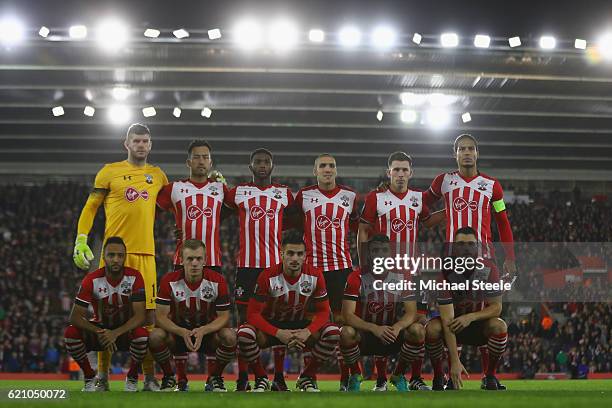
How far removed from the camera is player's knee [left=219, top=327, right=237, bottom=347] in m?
6.55

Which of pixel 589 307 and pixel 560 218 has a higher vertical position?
pixel 560 218

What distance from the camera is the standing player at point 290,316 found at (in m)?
6.52

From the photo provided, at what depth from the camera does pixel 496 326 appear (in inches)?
265

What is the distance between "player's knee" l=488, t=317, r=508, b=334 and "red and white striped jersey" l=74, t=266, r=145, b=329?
3138mm

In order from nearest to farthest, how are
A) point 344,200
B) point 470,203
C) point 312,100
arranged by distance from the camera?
point 470,203
point 344,200
point 312,100

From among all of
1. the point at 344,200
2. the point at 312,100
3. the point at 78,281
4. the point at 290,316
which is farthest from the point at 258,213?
the point at 78,281

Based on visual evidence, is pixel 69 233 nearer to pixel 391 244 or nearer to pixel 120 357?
pixel 120 357

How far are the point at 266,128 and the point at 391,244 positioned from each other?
1220 centimetres

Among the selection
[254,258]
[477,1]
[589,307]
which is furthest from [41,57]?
[589,307]

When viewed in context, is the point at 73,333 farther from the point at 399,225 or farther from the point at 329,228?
the point at 399,225

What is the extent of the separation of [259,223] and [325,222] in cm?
65

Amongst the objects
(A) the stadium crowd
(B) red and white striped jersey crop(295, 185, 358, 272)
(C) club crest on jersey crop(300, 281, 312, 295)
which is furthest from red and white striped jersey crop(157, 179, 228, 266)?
(A) the stadium crowd

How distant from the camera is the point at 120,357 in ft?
57.1

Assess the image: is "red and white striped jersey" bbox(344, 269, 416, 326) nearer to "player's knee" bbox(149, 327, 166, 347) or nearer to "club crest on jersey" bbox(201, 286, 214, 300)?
"club crest on jersey" bbox(201, 286, 214, 300)
